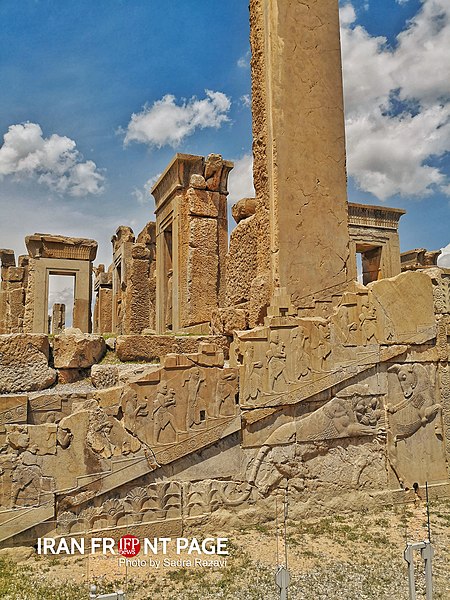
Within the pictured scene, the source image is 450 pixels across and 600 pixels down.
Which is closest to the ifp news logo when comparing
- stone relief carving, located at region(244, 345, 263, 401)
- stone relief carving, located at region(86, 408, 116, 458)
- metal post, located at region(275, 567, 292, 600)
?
stone relief carving, located at region(86, 408, 116, 458)

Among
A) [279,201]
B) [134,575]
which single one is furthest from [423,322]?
[134,575]

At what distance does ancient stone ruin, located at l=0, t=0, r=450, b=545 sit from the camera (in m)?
4.84

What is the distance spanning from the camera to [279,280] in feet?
21.8

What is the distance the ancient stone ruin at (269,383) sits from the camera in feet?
15.9

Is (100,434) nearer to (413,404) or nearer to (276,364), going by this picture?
(276,364)

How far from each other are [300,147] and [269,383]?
358 centimetres

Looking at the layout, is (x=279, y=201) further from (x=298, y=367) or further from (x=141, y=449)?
(x=141, y=449)

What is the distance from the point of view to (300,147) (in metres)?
7.02

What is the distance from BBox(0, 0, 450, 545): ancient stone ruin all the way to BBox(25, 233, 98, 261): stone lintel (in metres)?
5.62

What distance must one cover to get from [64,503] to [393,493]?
3993mm

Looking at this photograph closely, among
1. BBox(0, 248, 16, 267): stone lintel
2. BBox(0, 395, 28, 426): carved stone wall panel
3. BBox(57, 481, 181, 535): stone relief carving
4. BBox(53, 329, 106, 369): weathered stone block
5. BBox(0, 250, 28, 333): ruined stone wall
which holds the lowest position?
BBox(57, 481, 181, 535): stone relief carving

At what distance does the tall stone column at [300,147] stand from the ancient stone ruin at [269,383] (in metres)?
0.02

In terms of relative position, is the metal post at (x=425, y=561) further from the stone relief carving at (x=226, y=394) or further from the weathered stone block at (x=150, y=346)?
the weathered stone block at (x=150, y=346)

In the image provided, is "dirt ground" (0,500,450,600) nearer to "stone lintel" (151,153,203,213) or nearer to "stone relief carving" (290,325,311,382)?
"stone relief carving" (290,325,311,382)
